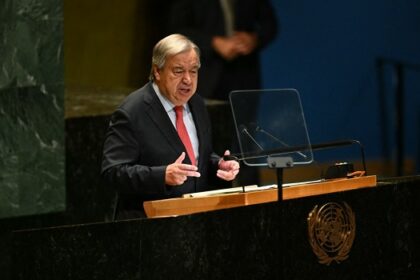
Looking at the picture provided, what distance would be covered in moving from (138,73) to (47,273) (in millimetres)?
4847

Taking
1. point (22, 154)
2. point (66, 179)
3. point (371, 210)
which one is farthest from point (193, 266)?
point (66, 179)

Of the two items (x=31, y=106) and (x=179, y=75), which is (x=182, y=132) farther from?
(x=31, y=106)

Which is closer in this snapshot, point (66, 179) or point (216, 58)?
point (66, 179)

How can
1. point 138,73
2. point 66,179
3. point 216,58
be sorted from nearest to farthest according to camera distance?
point 66,179 < point 216,58 < point 138,73

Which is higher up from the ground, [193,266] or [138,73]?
[138,73]

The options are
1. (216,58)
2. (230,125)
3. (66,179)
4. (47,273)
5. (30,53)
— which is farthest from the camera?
(216,58)

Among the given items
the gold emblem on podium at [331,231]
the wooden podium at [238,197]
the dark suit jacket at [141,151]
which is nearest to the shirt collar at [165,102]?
the dark suit jacket at [141,151]

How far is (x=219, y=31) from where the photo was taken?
27.0ft

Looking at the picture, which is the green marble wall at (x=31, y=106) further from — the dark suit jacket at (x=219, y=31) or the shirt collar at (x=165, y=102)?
the dark suit jacket at (x=219, y=31)

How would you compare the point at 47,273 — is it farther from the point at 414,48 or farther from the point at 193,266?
the point at 414,48

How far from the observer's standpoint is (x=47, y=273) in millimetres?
4426

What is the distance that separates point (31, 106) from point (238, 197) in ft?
5.53

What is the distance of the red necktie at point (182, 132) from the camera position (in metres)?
5.23

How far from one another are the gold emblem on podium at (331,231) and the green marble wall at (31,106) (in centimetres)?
181
